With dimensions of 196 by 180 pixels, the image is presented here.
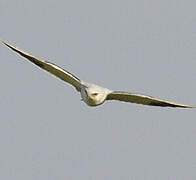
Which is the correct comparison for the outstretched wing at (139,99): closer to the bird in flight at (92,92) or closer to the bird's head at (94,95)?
the bird in flight at (92,92)

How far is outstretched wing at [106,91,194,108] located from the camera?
4131 cm

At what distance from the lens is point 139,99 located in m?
41.8

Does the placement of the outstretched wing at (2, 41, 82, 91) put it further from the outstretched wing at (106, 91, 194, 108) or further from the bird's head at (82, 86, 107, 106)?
the outstretched wing at (106, 91, 194, 108)

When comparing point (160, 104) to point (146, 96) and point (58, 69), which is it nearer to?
point (146, 96)

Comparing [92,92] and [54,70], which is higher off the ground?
[54,70]

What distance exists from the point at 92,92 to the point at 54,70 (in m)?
1.71

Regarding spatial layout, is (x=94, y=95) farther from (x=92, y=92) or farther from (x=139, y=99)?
(x=139, y=99)

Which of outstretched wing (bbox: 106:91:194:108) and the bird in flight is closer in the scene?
the bird in flight

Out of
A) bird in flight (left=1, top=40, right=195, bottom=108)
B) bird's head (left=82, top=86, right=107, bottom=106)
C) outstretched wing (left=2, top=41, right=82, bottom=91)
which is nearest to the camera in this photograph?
bird's head (left=82, top=86, right=107, bottom=106)

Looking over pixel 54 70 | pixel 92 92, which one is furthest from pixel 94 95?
pixel 54 70

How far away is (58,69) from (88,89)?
1262mm

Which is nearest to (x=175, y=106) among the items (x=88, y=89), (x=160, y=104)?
(x=160, y=104)

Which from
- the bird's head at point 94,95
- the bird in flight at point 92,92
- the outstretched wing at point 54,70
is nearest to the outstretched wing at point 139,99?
the bird in flight at point 92,92

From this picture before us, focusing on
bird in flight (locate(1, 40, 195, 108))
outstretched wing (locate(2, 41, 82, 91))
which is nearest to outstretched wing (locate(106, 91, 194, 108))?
bird in flight (locate(1, 40, 195, 108))
